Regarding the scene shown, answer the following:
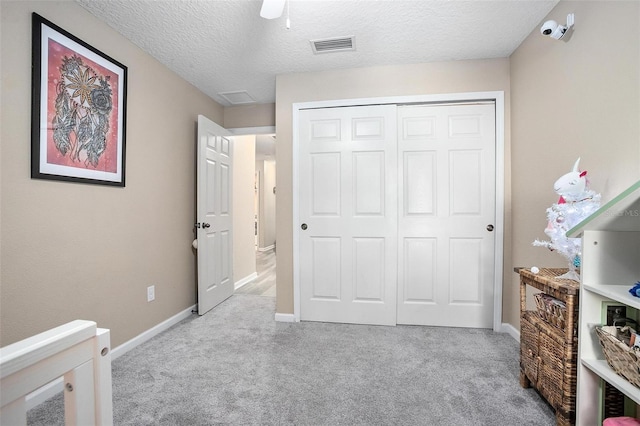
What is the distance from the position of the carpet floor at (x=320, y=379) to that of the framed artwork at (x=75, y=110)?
135 cm

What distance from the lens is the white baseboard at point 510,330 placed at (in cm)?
237

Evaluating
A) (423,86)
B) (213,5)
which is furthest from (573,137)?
(213,5)

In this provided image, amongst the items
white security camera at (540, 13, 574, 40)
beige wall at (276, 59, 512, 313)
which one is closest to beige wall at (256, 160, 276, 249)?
beige wall at (276, 59, 512, 313)

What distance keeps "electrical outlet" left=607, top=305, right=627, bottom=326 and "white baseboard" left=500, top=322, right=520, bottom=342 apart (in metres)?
1.32

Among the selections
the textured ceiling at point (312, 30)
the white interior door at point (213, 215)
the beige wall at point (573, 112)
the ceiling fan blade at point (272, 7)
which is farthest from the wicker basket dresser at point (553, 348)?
the white interior door at point (213, 215)

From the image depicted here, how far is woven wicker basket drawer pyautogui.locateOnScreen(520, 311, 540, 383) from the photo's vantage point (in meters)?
1.59

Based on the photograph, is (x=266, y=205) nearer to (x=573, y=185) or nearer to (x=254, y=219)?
(x=254, y=219)

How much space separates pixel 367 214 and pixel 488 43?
1.69 meters

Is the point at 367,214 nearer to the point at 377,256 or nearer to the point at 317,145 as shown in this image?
the point at 377,256

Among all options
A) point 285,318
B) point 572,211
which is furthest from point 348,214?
point 572,211

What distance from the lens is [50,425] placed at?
143 centimetres

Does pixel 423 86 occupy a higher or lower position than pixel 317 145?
higher

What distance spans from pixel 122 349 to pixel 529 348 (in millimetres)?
2720

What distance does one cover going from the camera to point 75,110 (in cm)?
180
